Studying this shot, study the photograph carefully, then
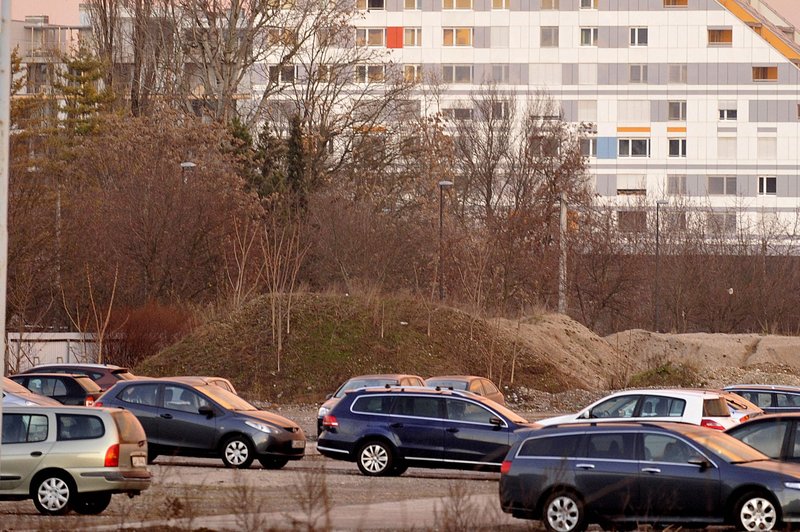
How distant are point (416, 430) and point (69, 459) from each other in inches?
290

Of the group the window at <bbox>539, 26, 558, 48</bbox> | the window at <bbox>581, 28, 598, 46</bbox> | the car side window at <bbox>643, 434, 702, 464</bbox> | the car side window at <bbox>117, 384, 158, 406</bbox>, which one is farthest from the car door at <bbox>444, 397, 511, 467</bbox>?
the window at <bbox>581, 28, 598, 46</bbox>

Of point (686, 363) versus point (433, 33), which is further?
point (433, 33)

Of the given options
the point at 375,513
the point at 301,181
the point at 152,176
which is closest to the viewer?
the point at 375,513

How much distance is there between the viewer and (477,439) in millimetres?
23047

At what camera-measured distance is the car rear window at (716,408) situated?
2405 cm

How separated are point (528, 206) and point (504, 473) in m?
55.1

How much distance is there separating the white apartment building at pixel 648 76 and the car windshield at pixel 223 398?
75444 mm

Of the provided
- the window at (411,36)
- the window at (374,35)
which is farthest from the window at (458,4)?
the window at (374,35)

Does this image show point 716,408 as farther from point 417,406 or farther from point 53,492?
point 53,492

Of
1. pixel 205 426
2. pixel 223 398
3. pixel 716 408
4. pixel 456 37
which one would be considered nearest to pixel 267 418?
pixel 223 398

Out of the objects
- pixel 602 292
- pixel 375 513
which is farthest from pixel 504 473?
pixel 602 292

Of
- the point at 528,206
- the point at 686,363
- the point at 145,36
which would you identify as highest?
the point at 145,36

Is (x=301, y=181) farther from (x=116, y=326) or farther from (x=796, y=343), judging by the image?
(x=796, y=343)

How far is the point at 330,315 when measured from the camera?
148 ft
